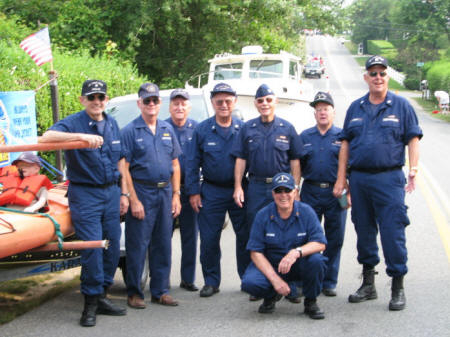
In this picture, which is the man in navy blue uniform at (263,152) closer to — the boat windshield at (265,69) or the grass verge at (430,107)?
the boat windshield at (265,69)

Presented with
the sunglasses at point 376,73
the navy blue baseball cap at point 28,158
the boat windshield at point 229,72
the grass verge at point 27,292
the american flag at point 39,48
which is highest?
the boat windshield at point 229,72

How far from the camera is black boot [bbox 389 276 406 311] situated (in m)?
6.09

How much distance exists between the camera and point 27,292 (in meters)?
6.96

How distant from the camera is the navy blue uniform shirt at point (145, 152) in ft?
21.1

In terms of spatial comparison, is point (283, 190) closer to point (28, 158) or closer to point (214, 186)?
point (214, 186)

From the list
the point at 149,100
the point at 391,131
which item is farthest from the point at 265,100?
the point at 391,131

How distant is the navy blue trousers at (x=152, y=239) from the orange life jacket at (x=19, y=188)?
91cm

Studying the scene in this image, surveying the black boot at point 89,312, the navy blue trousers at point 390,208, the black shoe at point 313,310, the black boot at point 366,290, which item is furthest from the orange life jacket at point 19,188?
the black boot at point 366,290

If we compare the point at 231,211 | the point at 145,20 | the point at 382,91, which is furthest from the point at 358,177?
the point at 145,20

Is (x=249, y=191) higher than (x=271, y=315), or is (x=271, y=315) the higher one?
(x=249, y=191)

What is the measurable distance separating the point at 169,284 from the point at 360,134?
2.50 m

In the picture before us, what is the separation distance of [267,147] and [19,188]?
234cm

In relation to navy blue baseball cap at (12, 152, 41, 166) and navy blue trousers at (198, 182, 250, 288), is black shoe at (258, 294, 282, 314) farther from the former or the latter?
navy blue baseball cap at (12, 152, 41, 166)

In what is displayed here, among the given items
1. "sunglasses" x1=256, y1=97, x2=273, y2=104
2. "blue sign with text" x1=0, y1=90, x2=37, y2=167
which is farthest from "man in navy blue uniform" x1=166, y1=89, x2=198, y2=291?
"blue sign with text" x1=0, y1=90, x2=37, y2=167
